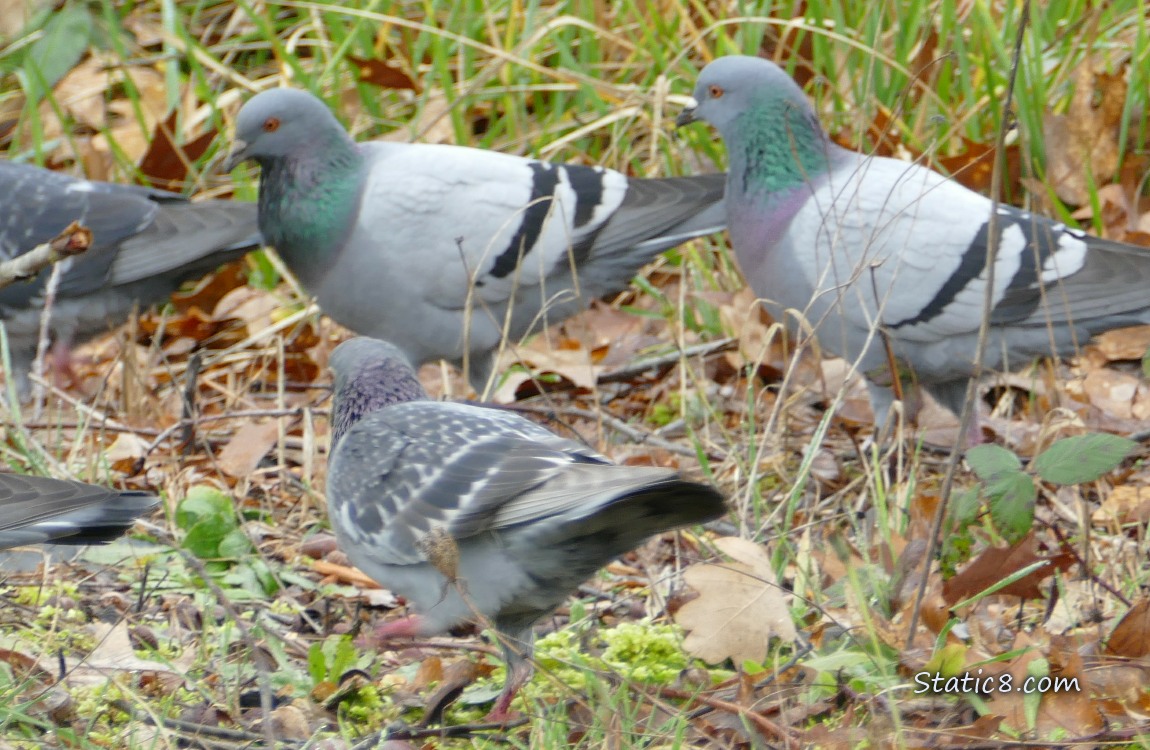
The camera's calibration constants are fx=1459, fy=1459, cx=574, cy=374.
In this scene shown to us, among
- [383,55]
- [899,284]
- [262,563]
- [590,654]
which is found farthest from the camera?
[383,55]

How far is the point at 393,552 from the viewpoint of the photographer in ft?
8.52

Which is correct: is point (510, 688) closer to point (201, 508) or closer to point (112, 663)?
point (112, 663)

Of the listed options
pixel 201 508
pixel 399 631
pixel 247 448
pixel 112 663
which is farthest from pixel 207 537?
pixel 399 631

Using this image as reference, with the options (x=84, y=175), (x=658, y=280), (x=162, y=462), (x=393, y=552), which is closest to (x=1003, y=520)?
(x=393, y=552)

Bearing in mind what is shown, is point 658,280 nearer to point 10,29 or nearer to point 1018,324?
point 1018,324

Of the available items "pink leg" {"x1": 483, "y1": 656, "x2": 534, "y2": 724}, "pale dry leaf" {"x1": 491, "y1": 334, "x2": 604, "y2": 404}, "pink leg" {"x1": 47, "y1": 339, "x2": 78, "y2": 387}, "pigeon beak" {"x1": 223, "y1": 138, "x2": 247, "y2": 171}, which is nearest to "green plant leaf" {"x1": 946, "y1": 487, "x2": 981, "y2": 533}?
"pink leg" {"x1": 483, "y1": 656, "x2": 534, "y2": 724}

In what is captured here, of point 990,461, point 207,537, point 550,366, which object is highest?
point 990,461

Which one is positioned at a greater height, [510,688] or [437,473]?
[437,473]

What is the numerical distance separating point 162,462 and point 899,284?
84.3 inches

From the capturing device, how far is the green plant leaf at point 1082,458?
2574mm

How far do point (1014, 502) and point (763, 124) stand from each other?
2.00 metres

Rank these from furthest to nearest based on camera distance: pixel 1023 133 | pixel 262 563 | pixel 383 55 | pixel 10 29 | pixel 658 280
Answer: pixel 10 29
pixel 383 55
pixel 658 280
pixel 1023 133
pixel 262 563

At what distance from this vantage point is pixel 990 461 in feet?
8.74

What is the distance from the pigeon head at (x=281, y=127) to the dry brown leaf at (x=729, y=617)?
8.95 feet
